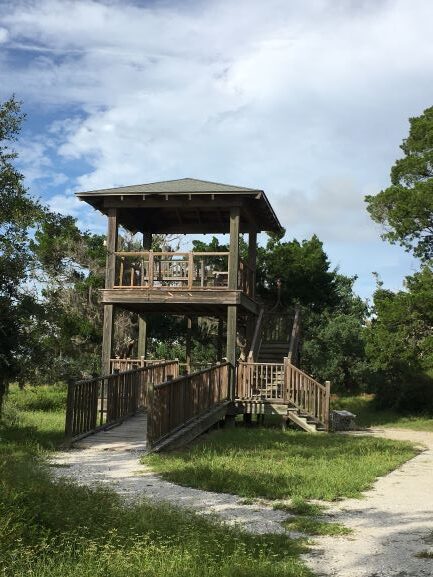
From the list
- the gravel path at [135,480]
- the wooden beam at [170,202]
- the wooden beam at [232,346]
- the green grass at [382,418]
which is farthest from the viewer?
the green grass at [382,418]

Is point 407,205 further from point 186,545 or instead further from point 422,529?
point 186,545

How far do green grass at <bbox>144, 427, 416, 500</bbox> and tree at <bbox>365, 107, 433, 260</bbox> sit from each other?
9767 millimetres

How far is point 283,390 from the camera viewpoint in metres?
17.1

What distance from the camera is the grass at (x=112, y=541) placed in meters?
4.64

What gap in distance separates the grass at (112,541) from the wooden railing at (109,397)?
14.9 feet

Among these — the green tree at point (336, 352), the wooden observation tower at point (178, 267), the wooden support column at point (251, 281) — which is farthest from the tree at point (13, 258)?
the green tree at point (336, 352)

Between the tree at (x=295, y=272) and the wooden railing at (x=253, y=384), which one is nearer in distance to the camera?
the wooden railing at (x=253, y=384)

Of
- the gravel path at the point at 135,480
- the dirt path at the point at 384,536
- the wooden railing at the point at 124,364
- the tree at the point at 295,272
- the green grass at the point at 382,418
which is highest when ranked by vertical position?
the tree at the point at 295,272

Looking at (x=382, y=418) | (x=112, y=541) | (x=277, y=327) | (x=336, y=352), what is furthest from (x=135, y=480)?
(x=336, y=352)

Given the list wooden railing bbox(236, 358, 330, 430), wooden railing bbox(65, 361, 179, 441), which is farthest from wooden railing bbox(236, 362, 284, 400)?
wooden railing bbox(65, 361, 179, 441)

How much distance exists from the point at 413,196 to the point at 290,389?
873cm

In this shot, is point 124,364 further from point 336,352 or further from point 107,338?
point 336,352

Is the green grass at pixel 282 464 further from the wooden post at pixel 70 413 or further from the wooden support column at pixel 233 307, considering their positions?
the wooden support column at pixel 233 307

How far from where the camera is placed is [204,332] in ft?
103
